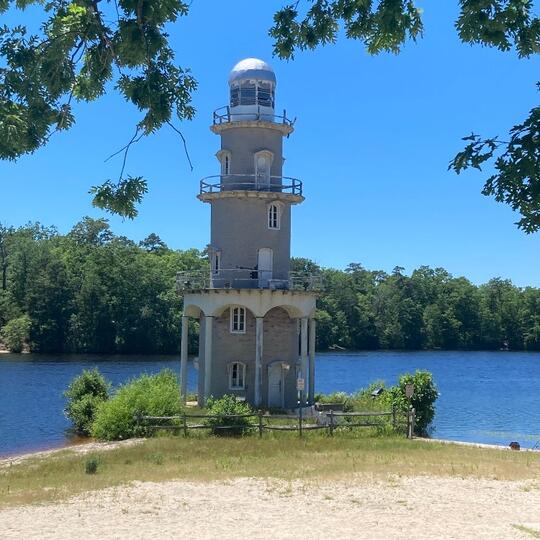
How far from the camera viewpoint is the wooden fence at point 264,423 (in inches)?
1165

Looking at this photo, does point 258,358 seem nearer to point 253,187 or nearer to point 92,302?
point 253,187

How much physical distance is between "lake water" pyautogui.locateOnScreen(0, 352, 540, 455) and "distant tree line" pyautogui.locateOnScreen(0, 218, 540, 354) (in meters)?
7.62

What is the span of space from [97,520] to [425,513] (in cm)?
707

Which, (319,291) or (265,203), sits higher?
(265,203)

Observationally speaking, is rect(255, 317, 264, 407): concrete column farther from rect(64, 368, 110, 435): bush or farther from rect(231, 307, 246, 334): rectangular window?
rect(64, 368, 110, 435): bush

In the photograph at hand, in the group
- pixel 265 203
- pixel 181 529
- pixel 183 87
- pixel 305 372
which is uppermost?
pixel 265 203

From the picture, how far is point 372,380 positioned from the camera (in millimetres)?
81312

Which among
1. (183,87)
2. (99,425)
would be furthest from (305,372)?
(183,87)

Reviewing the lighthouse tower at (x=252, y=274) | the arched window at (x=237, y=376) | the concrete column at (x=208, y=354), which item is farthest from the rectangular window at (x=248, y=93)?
the arched window at (x=237, y=376)

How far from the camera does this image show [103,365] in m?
88.6

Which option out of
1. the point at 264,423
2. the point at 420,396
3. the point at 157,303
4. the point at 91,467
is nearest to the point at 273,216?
→ the point at 420,396

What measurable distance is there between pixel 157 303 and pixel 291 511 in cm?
9952

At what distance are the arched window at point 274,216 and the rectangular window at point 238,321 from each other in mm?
4523

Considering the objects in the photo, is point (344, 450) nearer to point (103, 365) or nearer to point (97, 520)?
point (97, 520)
